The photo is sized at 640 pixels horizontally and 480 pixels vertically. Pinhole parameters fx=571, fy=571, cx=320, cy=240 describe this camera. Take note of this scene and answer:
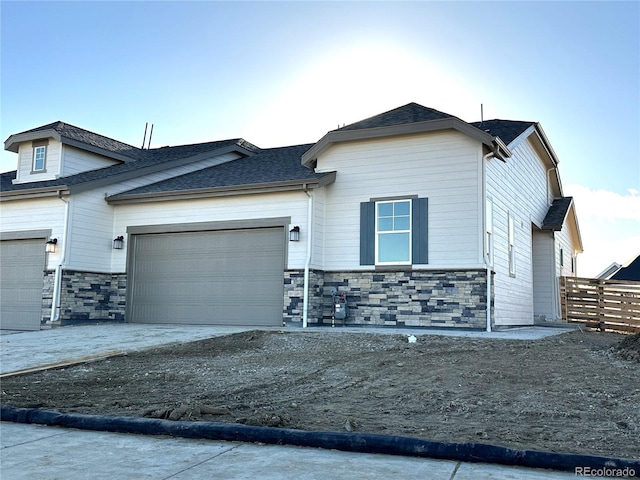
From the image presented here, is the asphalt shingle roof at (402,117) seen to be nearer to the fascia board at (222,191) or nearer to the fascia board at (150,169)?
the fascia board at (222,191)

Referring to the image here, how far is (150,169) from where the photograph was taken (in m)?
17.2

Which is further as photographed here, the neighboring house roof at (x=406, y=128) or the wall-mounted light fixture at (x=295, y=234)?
the wall-mounted light fixture at (x=295, y=234)

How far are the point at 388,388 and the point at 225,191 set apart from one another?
→ 8.80m

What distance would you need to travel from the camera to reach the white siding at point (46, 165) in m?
17.2

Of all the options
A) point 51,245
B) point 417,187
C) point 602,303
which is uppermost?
point 417,187

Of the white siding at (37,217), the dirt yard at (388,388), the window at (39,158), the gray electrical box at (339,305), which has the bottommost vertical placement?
the dirt yard at (388,388)

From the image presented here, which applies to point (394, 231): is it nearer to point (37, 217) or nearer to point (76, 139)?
point (37, 217)

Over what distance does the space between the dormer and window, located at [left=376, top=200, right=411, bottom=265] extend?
9.93 m

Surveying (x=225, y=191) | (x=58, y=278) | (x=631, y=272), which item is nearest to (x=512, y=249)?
(x=225, y=191)

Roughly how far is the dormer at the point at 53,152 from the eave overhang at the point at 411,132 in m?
7.70

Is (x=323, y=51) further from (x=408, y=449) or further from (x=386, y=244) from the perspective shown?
(x=408, y=449)

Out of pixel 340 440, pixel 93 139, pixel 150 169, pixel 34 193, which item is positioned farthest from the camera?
pixel 93 139

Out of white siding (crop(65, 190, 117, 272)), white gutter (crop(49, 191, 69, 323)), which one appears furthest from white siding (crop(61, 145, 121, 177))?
white gutter (crop(49, 191, 69, 323))

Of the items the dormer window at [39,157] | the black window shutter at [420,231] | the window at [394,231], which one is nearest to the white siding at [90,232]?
the dormer window at [39,157]
